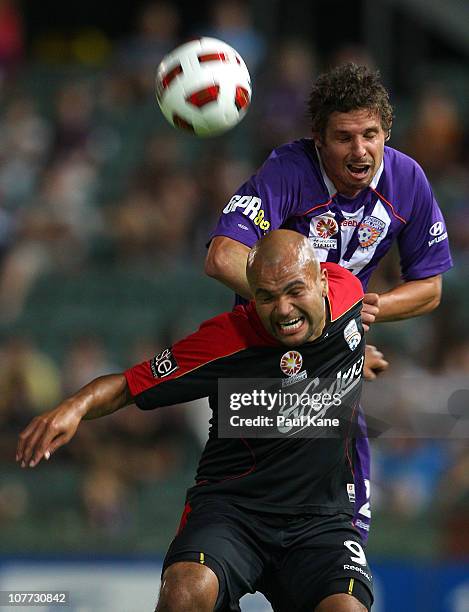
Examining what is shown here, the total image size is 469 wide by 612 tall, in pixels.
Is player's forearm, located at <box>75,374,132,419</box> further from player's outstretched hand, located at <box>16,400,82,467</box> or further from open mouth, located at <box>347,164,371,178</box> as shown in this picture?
open mouth, located at <box>347,164,371,178</box>

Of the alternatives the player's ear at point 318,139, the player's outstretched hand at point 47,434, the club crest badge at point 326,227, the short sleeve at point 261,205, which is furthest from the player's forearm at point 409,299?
the player's outstretched hand at point 47,434

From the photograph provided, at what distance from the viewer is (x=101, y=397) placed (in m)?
4.96

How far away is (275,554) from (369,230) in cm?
153

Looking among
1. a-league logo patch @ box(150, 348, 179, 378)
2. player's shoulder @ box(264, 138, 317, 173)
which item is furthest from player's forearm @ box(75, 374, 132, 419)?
player's shoulder @ box(264, 138, 317, 173)

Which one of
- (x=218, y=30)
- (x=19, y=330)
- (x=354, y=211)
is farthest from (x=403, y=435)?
(x=218, y=30)

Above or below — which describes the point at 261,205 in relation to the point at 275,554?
above

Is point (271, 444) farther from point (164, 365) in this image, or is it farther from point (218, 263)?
point (218, 263)

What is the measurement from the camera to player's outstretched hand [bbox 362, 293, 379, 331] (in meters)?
5.35

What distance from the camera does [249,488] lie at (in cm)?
506

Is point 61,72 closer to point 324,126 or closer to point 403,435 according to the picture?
point 403,435

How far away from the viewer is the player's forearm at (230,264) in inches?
204

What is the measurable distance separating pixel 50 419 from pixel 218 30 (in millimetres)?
9279

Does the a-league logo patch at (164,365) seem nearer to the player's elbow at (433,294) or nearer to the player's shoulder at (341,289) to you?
the player's shoulder at (341,289)

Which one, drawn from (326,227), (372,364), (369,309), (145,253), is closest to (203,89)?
(326,227)
